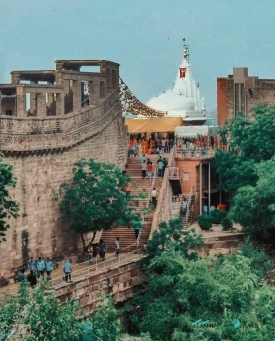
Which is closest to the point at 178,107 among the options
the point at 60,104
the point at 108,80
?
the point at 108,80

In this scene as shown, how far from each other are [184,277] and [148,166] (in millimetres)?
12307

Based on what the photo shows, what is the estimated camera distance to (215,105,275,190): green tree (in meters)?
62.8

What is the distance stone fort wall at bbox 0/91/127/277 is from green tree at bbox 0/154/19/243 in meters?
0.99

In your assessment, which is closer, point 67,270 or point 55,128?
point 67,270

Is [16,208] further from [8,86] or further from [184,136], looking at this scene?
[184,136]

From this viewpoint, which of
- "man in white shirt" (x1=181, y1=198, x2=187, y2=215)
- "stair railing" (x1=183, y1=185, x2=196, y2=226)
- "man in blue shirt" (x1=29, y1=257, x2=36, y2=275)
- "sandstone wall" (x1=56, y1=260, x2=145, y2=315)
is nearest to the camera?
"sandstone wall" (x1=56, y1=260, x2=145, y2=315)

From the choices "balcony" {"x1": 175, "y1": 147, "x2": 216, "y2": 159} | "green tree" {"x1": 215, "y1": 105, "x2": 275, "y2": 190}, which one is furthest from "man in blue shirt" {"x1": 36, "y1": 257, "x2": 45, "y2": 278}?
"balcony" {"x1": 175, "y1": 147, "x2": 216, "y2": 159}

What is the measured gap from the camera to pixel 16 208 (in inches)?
1992

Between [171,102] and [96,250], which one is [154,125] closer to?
[171,102]

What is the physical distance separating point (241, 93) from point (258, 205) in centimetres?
1263

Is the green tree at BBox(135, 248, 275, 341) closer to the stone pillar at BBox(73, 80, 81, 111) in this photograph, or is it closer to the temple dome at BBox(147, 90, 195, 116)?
the stone pillar at BBox(73, 80, 81, 111)

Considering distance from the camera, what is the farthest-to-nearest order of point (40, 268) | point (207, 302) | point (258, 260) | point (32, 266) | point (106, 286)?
point (258, 260) → point (106, 286) → point (40, 268) → point (32, 266) → point (207, 302)

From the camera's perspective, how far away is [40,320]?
41.3 metres

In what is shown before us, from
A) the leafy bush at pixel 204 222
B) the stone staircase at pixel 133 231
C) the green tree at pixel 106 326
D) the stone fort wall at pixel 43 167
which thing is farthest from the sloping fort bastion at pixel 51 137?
the green tree at pixel 106 326
